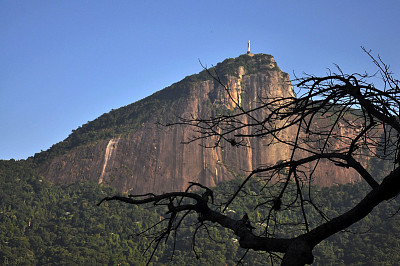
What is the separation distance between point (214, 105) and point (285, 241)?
11831cm

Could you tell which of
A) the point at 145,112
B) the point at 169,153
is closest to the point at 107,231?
the point at 169,153

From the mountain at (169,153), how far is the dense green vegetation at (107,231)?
13.6ft

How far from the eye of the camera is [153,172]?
10844cm

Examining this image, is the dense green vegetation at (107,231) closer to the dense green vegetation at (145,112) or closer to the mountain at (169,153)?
the mountain at (169,153)

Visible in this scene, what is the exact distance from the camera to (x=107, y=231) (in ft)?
294

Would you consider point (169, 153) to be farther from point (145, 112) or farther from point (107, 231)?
point (107, 231)

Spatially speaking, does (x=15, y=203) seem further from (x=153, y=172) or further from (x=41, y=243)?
(x=153, y=172)

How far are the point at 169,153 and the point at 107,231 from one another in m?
26.9

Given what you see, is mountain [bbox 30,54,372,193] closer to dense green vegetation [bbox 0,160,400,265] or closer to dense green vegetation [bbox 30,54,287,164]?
dense green vegetation [bbox 30,54,287,164]

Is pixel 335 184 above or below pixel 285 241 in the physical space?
above

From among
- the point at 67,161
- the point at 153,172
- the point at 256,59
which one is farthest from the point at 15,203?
the point at 256,59

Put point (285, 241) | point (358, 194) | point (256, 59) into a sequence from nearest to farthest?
point (285, 241), point (358, 194), point (256, 59)

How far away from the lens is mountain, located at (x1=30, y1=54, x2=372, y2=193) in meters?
108

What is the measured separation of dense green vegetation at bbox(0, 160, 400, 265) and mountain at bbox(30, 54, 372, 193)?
13.6 feet
